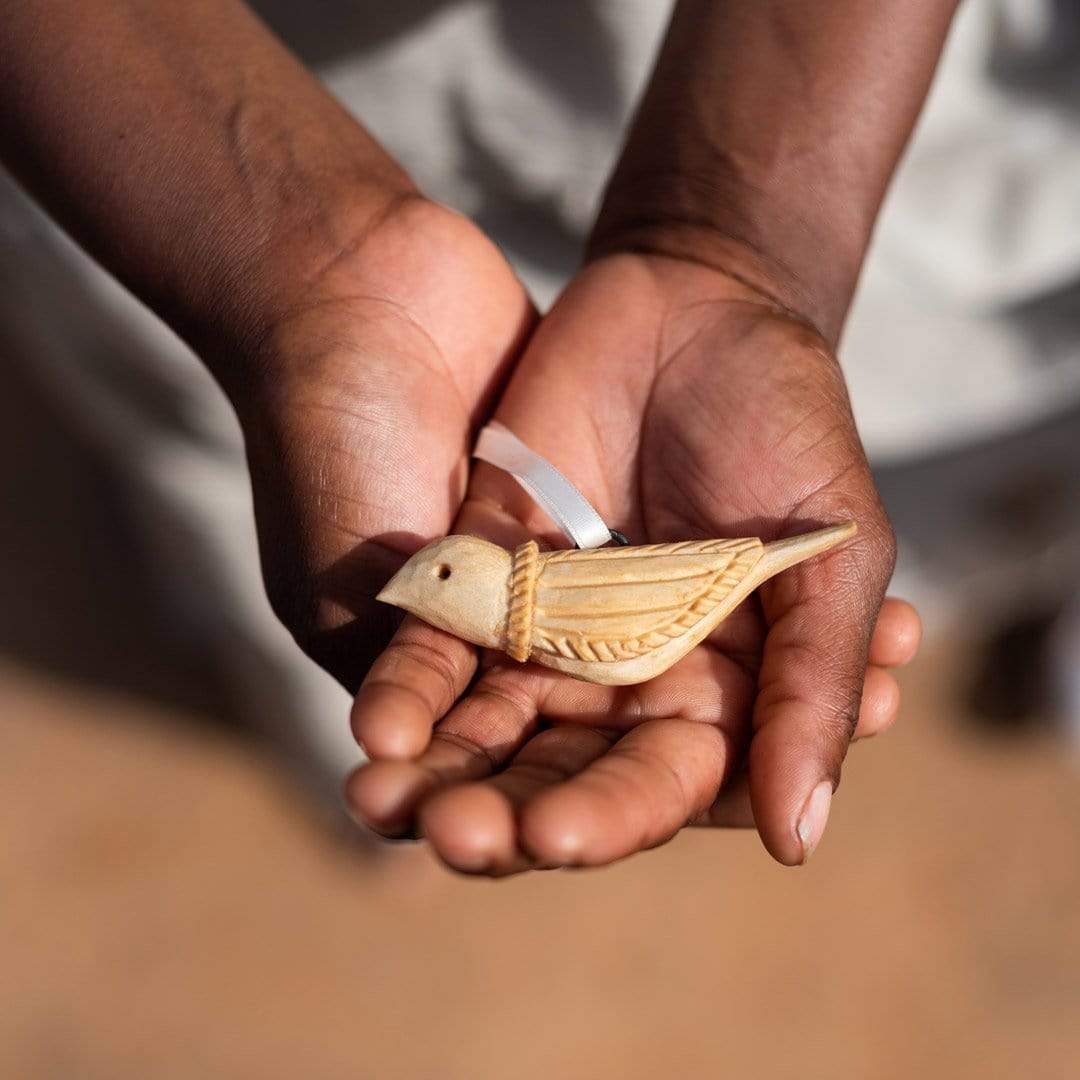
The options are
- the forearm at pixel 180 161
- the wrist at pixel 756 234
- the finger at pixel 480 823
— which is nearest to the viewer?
the finger at pixel 480 823

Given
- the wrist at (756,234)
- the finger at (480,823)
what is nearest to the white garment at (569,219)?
the wrist at (756,234)

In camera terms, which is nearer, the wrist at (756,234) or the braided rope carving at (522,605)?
the braided rope carving at (522,605)

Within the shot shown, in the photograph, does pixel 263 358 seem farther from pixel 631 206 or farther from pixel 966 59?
pixel 966 59

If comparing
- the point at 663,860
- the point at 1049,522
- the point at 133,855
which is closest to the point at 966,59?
the point at 1049,522

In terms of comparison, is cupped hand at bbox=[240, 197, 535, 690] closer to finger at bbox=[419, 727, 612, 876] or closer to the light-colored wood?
the light-colored wood

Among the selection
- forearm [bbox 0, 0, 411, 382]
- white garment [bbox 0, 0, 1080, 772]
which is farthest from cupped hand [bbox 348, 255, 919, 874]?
white garment [bbox 0, 0, 1080, 772]

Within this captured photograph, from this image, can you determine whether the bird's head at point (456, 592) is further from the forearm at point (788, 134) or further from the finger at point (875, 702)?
the forearm at point (788, 134)

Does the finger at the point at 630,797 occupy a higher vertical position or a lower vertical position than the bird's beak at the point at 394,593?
lower
